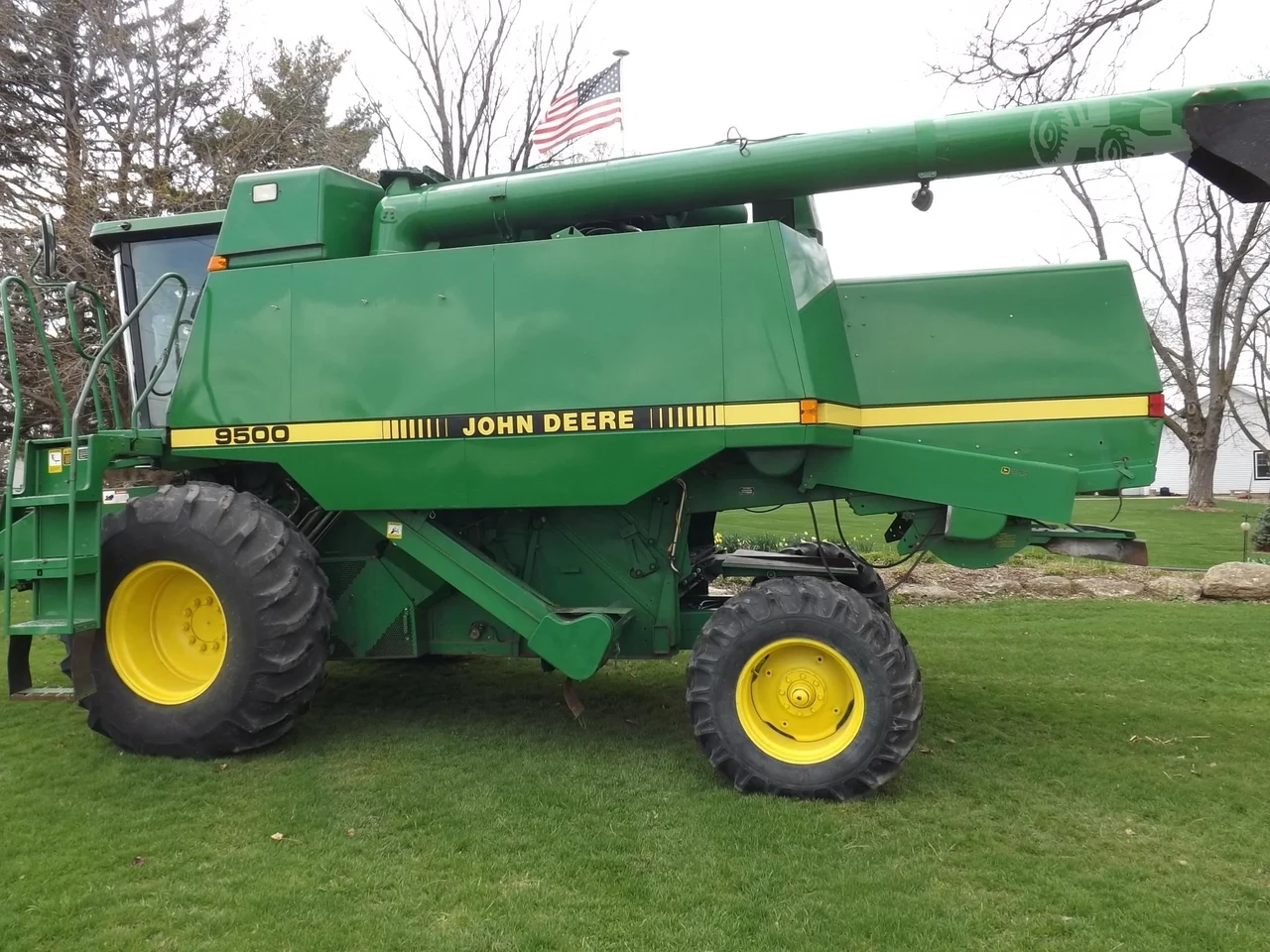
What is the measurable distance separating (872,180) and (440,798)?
3.69 m

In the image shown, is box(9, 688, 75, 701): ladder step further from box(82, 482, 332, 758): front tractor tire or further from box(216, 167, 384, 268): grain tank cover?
box(216, 167, 384, 268): grain tank cover

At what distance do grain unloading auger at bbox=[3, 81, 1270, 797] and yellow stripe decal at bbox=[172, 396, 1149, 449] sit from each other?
0.05 feet

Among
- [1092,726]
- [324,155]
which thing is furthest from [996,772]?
[324,155]

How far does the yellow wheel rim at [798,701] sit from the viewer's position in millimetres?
4277

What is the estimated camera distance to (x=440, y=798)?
425 cm

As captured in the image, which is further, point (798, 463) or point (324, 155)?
point (324, 155)

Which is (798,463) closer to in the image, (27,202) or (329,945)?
(329,945)

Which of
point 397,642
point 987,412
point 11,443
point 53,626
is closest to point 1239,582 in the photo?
point 987,412

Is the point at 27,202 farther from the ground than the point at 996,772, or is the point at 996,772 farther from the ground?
the point at 27,202

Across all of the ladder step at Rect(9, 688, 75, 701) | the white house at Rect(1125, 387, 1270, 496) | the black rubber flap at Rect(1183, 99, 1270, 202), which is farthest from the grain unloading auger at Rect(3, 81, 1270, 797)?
the white house at Rect(1125, 387, 1270, 496)

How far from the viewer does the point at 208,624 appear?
5070 mm

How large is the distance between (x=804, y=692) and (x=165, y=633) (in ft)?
11.7

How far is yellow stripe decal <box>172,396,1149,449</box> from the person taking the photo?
171 inches

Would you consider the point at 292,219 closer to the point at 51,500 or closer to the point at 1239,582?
the point at 51,500
